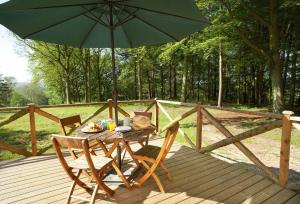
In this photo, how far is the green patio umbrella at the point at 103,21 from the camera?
3.05 metres

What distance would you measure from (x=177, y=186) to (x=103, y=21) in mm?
3002

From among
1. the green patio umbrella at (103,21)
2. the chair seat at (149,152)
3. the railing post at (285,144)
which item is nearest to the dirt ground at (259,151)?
the railing post at (285,144)

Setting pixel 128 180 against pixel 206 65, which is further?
pixel 206 65

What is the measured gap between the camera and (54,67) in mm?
24312

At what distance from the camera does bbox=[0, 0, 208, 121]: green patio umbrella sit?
10.0ft

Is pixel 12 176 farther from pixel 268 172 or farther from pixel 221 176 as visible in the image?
pixel 268 172

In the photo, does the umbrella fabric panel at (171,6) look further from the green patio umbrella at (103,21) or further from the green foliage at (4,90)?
the green foliage at (4,90)

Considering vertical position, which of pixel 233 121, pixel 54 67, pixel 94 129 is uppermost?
pixel 54 67

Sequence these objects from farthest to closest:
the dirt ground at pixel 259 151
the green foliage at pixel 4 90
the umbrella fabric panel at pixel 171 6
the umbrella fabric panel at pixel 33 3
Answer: the green foliage at pixel 4 90 < the dirt ground at pixel 259 151 < the umbrella fabric panel at pixel 171 6 < the umbrella fabric panel at pixel 33 3

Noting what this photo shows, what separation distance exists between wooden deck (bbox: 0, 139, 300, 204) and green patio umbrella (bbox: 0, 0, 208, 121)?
4.46 ft

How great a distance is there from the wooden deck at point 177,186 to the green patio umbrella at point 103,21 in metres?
1.36

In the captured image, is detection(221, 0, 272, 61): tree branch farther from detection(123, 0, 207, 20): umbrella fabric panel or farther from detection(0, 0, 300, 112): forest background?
detection(123, 0, 207, 20): umbrella fabric panel

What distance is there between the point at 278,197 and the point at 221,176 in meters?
0.92

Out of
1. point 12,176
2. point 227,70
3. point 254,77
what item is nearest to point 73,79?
point 227,70
